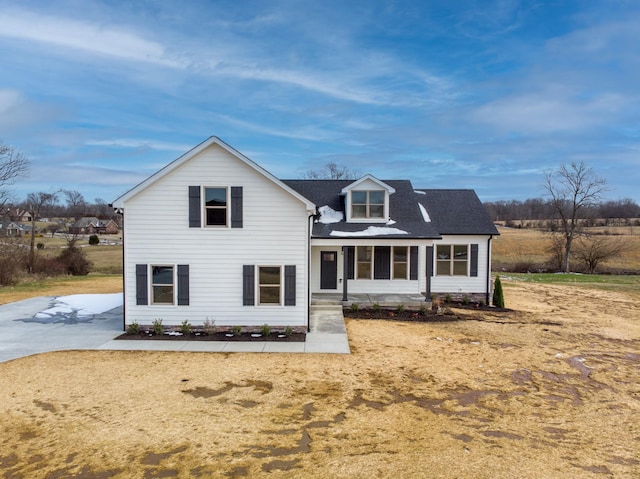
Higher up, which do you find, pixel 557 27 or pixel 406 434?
pixel 557 27

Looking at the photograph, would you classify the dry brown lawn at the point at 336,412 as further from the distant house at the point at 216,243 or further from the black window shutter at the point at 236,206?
the black window shutter at the point at 236,206

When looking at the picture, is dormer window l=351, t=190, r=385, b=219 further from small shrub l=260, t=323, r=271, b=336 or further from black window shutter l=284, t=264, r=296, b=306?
small shrub l=260, t=323, r=271, b=336

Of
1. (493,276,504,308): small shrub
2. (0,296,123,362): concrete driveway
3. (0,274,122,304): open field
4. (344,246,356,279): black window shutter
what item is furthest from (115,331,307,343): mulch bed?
(493,276,504,308): small shrub

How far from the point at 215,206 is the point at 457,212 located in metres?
12.8

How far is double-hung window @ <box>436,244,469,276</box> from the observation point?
19531 millimetres

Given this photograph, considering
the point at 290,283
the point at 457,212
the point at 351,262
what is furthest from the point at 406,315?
the point at 457,212

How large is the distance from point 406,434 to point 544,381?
15.1ft

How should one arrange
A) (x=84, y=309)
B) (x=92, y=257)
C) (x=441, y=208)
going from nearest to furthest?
(x=84, y=309) → (x=441, y=208) → (x=92, y=257)

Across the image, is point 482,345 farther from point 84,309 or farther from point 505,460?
point 84,309

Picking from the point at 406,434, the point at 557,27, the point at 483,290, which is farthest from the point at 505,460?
the point at 557,27

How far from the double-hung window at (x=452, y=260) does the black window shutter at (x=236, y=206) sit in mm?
10656

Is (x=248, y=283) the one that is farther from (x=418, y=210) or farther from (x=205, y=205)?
(x=418, y=210)

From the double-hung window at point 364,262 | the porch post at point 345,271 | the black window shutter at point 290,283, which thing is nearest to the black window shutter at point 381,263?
the double-hung window at point 364,262

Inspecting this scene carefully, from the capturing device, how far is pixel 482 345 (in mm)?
12312
